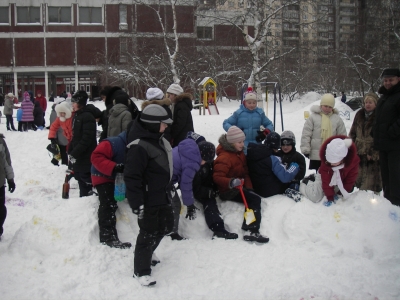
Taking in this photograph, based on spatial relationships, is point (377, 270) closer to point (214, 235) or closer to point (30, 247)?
point (214, 235)

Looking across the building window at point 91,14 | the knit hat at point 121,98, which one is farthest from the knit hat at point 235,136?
the building window at point 91,14

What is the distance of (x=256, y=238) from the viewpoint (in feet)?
18.4

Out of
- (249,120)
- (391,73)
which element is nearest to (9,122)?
(249,120)

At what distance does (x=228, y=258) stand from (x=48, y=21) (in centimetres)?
4318

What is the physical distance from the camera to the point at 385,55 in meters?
30.5

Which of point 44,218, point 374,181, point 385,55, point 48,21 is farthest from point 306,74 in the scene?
point 44,218

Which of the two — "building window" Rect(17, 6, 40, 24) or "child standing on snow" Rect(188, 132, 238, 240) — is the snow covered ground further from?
"building window" Rect(17, 6, 40, 24)

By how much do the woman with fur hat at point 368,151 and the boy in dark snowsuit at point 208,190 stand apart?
235 cm

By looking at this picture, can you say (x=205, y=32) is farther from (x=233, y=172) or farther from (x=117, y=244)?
(x=117, y=244)

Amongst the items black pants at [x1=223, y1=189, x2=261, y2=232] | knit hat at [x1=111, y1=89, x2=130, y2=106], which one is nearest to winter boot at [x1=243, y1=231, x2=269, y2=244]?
black pants at [x1=223, y1=189, x2=261, y2=232]

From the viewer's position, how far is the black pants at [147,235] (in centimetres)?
455

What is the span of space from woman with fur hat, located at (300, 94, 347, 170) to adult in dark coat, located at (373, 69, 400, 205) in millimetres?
1409

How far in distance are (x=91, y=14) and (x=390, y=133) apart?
42.1 metres

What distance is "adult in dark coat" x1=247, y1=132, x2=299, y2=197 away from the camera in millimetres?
6238
